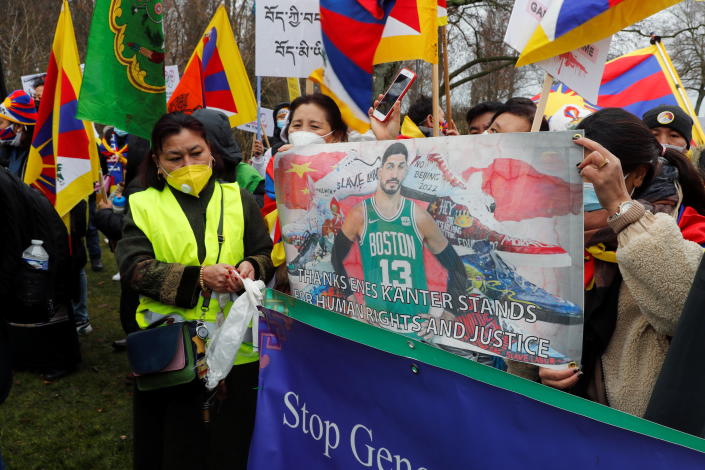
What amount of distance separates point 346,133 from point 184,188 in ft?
2.72

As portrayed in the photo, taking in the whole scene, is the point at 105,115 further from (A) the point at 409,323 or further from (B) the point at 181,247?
(A) the point at 409,323

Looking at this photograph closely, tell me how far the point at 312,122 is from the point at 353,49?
428 mm

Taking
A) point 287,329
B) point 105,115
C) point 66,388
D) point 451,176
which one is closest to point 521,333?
point 451,176

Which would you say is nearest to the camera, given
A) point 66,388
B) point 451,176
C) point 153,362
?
point 451,176

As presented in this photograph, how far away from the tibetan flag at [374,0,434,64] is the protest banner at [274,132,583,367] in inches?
32.0

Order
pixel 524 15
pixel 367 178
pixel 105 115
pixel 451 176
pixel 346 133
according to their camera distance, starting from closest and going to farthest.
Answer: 1. pixel 451 176
2. pixel 367 178
3. pixel 524 15
4. pixel 346 133
5. pixel 105 115

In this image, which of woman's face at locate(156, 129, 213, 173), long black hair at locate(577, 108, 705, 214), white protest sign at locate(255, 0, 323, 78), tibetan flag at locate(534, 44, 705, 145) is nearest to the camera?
long black hair at locate(577, 108, 705, 214)

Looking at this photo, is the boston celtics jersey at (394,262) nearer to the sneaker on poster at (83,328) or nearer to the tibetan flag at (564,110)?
the tibetan flag at (564,110)

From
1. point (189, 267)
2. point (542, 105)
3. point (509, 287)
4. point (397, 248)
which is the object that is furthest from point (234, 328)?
point (542, 105)

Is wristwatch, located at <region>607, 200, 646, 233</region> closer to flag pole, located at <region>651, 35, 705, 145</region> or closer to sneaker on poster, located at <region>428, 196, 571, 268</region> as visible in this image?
sneaker on poster, located at <region>428, 196, 571, 268</region>

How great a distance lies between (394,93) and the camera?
245 cm

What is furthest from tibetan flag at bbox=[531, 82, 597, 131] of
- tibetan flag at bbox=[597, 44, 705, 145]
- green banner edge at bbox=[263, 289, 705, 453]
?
green banner edge at bbox=[263, 289, 705, 453]

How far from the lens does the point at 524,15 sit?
199 centimetres

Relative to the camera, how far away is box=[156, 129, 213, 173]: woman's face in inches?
99.0
